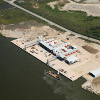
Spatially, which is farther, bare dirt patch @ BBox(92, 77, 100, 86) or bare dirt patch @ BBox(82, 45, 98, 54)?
bare dirt patch @ BBox(82, 45, 98, 54)

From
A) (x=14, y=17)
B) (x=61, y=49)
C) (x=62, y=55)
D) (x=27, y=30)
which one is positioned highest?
(x=62, y=55)

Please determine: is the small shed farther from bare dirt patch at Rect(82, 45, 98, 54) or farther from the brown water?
bare dirt patch at Rect(82, 45, 98, 54)

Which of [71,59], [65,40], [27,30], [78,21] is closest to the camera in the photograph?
[71,59]

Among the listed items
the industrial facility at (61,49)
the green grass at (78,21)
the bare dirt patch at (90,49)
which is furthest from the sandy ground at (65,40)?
the green grass at (78,21)

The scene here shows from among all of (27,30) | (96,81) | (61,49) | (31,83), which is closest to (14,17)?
(27,30)

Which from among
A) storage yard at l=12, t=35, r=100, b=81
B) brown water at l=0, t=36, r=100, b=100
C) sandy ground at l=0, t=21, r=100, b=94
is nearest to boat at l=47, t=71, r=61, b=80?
brown water at l=0, t=36, r=100, b=100

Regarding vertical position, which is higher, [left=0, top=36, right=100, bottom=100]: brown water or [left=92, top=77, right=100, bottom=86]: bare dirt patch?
[left=92, top=77, right=100, bottom=86]: bare dirt patch

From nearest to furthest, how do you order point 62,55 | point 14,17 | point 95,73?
point 95,73 → point 62,55 → point 14,17

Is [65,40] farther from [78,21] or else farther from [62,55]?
[78,21]

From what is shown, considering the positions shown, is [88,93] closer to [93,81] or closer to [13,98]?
[93,81]
